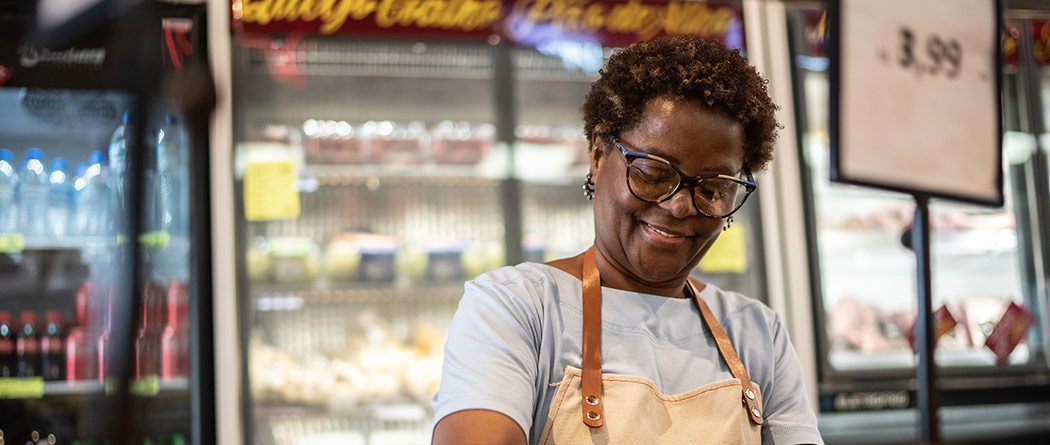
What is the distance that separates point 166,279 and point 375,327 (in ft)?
3.28

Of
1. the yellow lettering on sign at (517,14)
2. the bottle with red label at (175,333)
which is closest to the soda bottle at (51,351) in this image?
the bottle with red label at (175,333)

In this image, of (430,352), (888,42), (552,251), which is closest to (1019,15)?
(552,251)

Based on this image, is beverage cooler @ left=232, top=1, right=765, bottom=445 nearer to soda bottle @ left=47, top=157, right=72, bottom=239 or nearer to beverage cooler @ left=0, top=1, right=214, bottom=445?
beverage cooler @ left=0, top=1, right=214, bottom=445

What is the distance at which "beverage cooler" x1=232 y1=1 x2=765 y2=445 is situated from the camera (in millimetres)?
3172

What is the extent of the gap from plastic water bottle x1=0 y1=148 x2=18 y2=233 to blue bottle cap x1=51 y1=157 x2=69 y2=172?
146 mm

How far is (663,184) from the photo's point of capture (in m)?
1.13

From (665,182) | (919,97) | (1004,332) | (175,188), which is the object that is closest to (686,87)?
(665,182)

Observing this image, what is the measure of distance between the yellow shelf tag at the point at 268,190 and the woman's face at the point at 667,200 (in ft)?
7.00

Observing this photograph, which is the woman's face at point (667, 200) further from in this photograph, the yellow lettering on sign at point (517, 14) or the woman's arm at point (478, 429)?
the yellow lettering on sign at point (517, 14)

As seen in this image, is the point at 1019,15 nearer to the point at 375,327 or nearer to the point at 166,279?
the point at 375,327

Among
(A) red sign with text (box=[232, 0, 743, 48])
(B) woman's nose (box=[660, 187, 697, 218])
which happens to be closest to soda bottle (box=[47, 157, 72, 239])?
(A) red sign with text (box=[232, 0, 743, 48])

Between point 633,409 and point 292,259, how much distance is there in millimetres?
2474

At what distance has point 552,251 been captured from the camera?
3.60 metres

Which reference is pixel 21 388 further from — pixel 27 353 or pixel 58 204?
pixel 58 204
